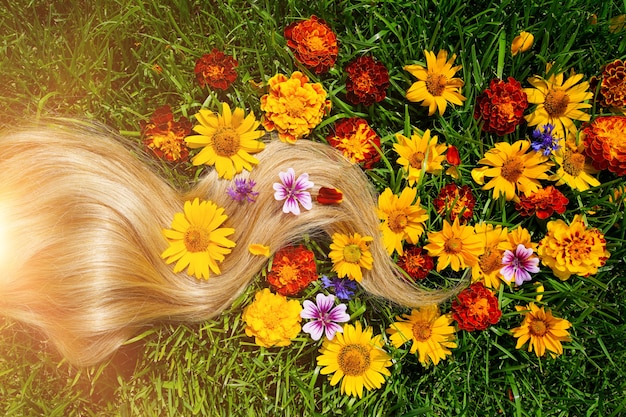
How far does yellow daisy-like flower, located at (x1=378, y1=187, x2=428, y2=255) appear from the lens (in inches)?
70.5

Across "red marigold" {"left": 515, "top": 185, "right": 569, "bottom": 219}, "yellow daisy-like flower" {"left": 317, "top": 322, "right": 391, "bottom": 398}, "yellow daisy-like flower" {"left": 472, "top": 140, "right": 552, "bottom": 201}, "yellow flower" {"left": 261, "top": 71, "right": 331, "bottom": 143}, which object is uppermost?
"yellow flower" {"left": 261, "top": 71, "right": 331, "bottom": 143}

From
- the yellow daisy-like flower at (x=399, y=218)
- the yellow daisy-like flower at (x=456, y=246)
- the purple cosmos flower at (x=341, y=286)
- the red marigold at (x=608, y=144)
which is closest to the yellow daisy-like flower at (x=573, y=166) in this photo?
the red marigold at (x=608, y=144)

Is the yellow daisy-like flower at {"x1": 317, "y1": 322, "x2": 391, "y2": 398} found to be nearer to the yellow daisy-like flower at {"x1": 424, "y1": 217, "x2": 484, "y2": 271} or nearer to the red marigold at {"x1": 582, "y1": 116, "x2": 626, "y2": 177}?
the yellow daisy-like flower at {"x1": 424, "y1": 217, "x2": 484, "y2": 271}

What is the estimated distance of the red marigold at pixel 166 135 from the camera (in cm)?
182

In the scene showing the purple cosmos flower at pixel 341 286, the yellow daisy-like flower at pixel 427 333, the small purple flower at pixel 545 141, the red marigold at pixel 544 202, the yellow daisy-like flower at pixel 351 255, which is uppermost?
the small purple flower at pixel 545 141

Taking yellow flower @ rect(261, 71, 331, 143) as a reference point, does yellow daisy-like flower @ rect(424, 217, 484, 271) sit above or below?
below

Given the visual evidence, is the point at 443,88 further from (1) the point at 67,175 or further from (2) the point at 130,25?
(1) the point at 67,175

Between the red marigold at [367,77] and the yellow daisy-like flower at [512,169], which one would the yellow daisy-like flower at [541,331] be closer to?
the yellow daisy-like flower at [512,169]

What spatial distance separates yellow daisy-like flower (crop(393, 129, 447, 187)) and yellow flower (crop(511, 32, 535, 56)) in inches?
18.9

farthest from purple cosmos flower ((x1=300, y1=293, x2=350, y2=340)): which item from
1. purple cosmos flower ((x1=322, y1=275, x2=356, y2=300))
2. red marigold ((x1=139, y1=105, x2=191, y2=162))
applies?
red marigold ((x1=139, y1=105, x2=191, y2=162))

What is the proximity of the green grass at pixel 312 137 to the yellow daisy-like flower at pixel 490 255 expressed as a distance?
0.09 metres

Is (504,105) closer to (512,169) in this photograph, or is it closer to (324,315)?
(512,169)

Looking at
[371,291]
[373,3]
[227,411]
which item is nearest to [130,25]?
[373,3]

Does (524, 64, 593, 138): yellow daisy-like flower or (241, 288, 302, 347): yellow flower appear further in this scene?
(524, 64, 593, 138): yellow daisy-like flower
